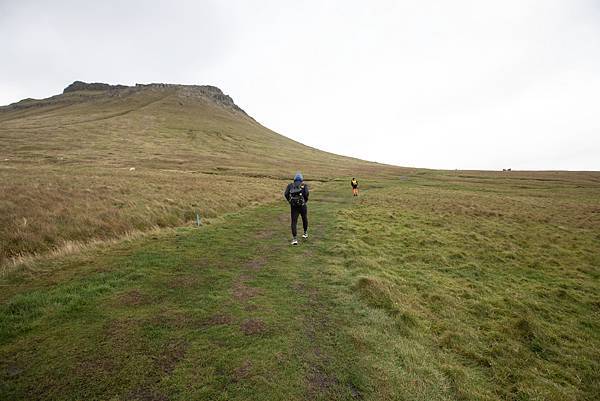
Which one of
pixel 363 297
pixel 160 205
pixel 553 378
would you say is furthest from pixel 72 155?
pixel 553 378

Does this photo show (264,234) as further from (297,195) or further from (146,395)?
(146,395)

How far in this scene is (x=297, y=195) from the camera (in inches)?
588

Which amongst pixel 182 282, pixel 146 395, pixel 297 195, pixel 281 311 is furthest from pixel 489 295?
pixel 146 395

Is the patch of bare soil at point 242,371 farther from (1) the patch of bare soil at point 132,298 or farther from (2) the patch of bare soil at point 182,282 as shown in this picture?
(2) the patch of bare soil at point 182,282

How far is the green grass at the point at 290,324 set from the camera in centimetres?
543

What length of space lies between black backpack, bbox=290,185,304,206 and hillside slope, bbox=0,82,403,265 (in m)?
7.67

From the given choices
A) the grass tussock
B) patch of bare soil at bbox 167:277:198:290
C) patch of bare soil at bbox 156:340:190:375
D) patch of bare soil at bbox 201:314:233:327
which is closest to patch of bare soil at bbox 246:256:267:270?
patch of bare soil at bbox 167:277:198:290

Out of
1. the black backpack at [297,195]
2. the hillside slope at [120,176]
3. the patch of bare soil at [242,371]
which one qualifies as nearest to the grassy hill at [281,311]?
the patch of bare soil at [242,371]

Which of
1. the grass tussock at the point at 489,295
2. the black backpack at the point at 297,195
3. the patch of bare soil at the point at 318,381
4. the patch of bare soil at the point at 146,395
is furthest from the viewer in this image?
the black backpack at the point at 297,195

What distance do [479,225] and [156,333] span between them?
24183 millimetres

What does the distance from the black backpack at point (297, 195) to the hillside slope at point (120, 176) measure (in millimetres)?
7671

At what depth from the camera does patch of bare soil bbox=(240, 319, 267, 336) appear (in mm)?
6777

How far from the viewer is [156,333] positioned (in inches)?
258

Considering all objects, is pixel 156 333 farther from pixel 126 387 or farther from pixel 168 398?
pixel 168 398
